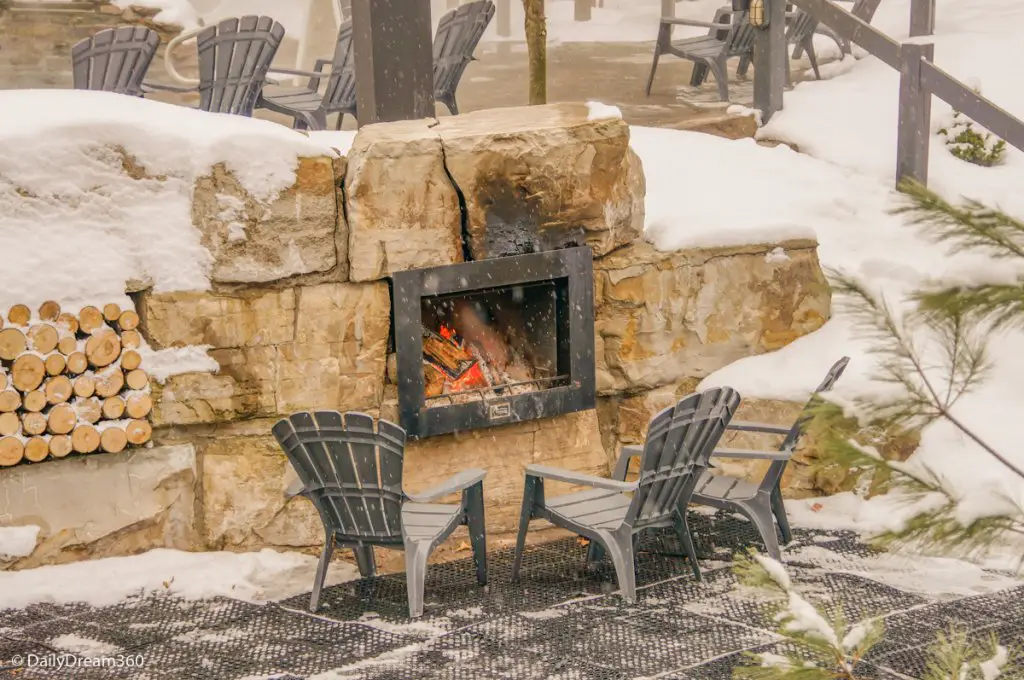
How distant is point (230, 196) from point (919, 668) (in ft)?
10.8

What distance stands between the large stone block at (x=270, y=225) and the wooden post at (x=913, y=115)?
3516 mm

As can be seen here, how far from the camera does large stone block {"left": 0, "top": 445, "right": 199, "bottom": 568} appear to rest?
538 centimetres

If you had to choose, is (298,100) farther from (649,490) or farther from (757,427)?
(649,490)

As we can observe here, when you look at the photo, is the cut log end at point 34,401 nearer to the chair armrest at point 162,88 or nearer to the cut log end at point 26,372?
the cut log end at point 26,372

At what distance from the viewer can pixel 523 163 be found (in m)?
5.82

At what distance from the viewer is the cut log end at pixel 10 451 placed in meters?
5.25

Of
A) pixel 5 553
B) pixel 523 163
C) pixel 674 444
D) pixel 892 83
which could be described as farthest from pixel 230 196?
pixel 892 83

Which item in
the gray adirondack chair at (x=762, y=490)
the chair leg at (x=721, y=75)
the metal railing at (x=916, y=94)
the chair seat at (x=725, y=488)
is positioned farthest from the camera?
the chair leg at (x=721, y=75)

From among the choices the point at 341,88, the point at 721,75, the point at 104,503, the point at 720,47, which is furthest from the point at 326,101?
the point at 104,503

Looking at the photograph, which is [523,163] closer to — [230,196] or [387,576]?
[230,196]

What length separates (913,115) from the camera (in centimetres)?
752

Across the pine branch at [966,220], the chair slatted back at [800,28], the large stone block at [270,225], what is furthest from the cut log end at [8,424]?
the chair slatted back at [800,28]

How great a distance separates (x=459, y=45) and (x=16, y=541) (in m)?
4.32

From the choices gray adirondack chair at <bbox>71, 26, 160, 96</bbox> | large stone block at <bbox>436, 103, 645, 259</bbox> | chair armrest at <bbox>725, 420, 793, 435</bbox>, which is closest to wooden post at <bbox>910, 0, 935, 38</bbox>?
large stone block at <bbox>436, 103, 645, 259</bbox>
